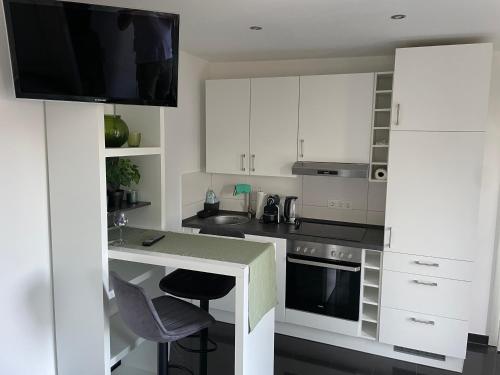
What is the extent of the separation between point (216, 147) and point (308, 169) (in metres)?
0.91

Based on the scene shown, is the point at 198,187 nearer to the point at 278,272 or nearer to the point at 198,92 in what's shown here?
the point at 198,92

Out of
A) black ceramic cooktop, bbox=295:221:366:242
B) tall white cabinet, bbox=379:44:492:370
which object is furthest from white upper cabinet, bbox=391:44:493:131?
black ceramic cooktop, bbox=295:221:366:242

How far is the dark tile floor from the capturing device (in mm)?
2852

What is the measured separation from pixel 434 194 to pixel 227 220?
1.80 meters

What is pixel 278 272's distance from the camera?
3.22m

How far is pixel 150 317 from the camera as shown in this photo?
170cm

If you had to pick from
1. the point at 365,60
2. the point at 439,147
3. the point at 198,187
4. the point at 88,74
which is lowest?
the point at 198,187

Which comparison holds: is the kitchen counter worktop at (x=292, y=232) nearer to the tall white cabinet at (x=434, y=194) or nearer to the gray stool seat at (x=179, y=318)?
the tall white cabinet at (x=434, y=194)

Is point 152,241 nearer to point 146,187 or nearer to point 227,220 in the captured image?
point 146,187

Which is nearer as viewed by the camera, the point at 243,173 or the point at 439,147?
the point at 439,147

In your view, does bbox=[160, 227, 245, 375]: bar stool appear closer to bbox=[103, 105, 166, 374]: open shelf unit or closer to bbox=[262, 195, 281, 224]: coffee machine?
bbox=[103, 105, 166, 374]: open shelf unit

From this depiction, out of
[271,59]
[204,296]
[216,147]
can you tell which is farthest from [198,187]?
[204,296]

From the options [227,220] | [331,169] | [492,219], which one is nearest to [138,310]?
[331,169]

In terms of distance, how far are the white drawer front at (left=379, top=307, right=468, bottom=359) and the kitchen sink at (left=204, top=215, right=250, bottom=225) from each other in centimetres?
141
